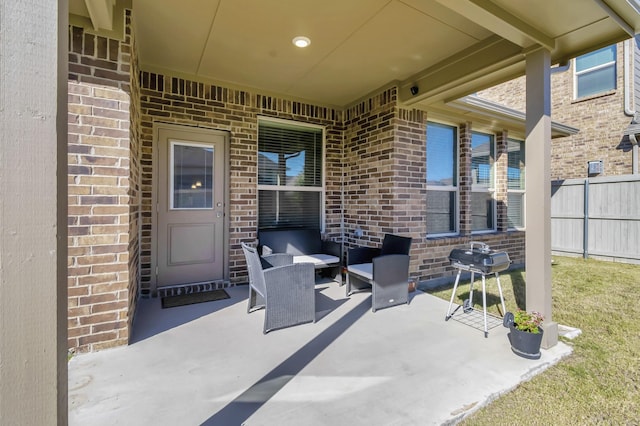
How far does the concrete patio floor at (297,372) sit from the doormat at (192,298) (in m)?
0.35

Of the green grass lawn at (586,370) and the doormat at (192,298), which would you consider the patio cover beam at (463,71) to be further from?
the doormat at (192,298)

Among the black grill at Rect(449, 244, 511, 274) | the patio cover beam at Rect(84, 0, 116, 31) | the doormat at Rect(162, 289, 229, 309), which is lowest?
the doormat at Rect(162, 289, 229, 309)

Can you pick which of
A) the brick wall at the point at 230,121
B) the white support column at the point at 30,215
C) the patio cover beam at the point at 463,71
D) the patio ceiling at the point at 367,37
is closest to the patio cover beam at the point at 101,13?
the patio ceiling at the point at 367,37

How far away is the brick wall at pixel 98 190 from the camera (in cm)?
241

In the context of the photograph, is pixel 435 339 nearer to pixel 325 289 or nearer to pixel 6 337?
pixel 325 289

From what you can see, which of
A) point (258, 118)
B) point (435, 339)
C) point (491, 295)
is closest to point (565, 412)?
point (435, 339)

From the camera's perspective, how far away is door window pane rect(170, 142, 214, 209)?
163 inches

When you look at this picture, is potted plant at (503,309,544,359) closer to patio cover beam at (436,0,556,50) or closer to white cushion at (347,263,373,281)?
white cushion at (347,263,373,281)

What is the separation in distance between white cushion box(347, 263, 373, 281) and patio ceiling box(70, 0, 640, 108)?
7.87 feet

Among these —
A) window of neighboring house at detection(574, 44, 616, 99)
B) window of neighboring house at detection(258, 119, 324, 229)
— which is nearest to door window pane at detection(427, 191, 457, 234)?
window of neighboring house at detection(258, 119, 324, 229)

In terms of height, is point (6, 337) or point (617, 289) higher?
point (6, 337)

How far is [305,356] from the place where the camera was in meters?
2.46

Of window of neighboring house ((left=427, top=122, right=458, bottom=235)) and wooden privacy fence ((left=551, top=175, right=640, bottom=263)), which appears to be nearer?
window of neighboring house ((left=427, top=122, right=458, bottom=235))

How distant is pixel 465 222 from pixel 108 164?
523cm
